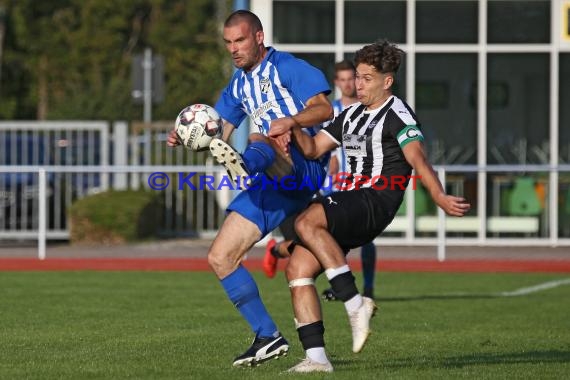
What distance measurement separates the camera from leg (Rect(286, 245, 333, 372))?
816 cm

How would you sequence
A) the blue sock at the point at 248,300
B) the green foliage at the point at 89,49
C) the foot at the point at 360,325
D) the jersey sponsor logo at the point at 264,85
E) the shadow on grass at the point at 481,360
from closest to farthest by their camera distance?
the foot at the point at 360,325
the blue sock at the point at 248,300
the jersey sponsor logo at the point at 264,85
the shadow on grass at the point at 481,360
the green foliage at the point at 89,49

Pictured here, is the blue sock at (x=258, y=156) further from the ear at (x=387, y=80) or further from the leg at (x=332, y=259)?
the ear at (x=387, y=80)

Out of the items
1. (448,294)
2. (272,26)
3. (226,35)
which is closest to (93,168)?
(272,26)

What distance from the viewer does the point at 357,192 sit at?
826 cm

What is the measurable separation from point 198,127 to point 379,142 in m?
1.05

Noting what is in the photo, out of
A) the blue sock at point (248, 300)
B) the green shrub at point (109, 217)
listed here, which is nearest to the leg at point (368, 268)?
the blue sock at point (248, 300)

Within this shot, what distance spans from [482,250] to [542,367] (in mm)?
12014

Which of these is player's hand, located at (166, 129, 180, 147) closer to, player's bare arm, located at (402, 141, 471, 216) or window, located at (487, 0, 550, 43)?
player's bare arm, located at (402, 141, 471, 216)

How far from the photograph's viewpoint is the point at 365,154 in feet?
27.4

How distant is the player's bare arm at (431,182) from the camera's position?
25.2ft

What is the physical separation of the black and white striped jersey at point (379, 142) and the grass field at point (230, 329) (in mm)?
1134

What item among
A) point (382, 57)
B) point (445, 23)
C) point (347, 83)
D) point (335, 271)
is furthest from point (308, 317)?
point (445, 23)

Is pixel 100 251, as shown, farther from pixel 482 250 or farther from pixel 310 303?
pixel 310 303

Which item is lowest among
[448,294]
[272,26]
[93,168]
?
[448,294]
